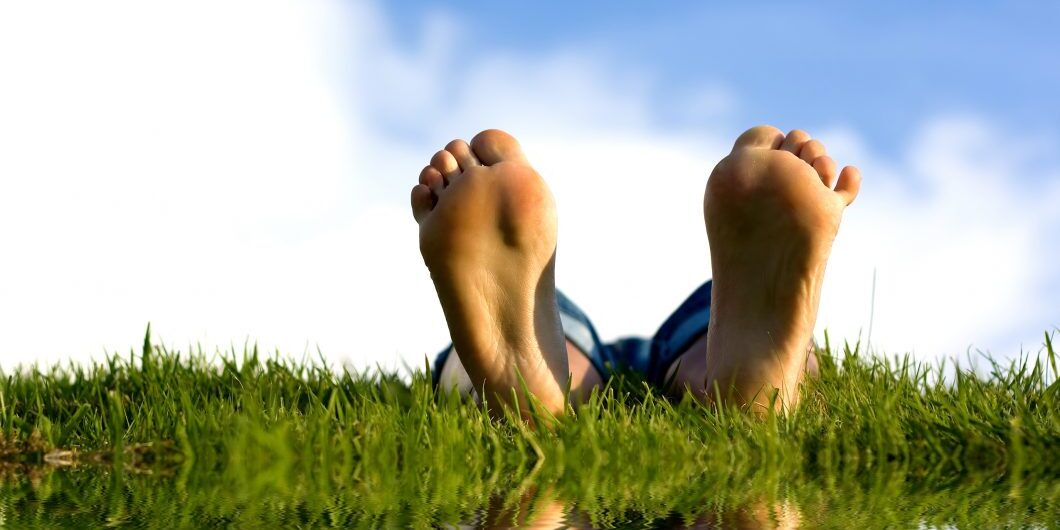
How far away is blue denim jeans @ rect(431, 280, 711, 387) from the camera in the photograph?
2.31m

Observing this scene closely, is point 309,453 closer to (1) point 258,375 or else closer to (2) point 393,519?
(2) point 393,519

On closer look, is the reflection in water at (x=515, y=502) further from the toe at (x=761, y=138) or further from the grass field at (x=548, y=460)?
the toe at (x=761, y=138)

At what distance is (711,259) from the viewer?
1986 millimetres

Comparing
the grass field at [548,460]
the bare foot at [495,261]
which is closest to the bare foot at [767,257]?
the grass field at [548,460]

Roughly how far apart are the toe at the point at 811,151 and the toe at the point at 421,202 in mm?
720

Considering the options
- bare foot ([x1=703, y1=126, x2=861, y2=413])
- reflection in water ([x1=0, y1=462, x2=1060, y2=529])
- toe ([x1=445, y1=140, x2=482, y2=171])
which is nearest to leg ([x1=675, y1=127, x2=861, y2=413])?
bare foot ([x1=703, y1=126, x2=861, y2=413])

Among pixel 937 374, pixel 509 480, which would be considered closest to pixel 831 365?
pixel 937 374

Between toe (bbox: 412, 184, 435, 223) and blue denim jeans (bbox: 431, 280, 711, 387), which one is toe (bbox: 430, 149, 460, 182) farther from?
blue denim jeans (bbox: 431, 280, 711, 387)

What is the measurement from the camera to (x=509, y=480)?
125cm

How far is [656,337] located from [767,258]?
0.58 meters

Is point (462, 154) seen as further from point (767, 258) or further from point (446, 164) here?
point (767, 258)

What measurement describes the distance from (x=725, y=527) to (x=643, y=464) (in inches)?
24.4

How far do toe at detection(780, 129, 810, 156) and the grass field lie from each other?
1.54 feet

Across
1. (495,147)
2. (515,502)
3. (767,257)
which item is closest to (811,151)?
(767,257)
